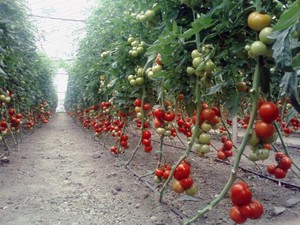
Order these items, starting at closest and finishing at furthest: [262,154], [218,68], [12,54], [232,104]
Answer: [262,154] → [232,104] → [218,68] → [12,54]

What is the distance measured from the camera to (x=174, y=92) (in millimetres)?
2041

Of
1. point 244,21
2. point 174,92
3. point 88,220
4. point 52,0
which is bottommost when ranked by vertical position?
point 88,220

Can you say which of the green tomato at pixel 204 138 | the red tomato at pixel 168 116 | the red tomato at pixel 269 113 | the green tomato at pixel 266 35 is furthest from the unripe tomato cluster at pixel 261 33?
the red tomato at pixel 168 116

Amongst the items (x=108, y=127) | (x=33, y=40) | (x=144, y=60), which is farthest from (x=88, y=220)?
(x=33, y=40)

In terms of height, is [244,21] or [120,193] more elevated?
[244,21]

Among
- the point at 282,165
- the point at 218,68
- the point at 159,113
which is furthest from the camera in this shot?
the point at 159,113

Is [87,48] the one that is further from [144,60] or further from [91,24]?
[144,60]

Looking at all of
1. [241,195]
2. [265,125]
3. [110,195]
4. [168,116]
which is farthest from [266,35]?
[110,195]

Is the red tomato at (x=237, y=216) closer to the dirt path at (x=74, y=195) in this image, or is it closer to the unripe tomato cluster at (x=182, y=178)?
the unripe tomato cluster at (x=182, y=178)

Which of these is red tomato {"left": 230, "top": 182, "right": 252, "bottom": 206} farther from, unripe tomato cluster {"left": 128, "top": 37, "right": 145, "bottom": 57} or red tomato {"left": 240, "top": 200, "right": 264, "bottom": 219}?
unripe tomato cluster {"left": 128, "top": 37, "right": 145, "bottom": 57}

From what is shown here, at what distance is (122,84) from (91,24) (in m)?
2.15

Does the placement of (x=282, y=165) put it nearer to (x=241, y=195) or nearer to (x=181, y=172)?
(x=181, y=172)

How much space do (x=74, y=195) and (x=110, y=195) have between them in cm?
30

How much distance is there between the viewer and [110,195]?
256 cm
